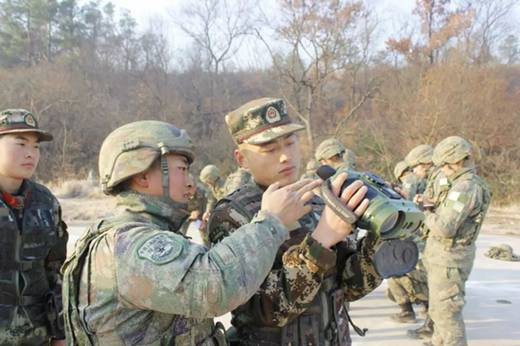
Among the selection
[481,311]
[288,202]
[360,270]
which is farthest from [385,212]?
[481,311]

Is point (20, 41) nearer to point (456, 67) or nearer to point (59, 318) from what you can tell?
point (456, 67)

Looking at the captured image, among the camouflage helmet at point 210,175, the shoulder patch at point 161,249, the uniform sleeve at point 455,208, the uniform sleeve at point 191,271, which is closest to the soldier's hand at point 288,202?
the uniform sleeve at point 191,271

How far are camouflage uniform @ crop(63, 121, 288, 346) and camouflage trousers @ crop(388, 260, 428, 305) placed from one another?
14.7 ft

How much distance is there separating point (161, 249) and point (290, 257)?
572 millimetres

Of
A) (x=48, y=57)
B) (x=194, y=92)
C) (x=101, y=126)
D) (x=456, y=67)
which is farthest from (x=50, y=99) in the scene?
(x=456, y=67)

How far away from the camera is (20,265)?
2859mm

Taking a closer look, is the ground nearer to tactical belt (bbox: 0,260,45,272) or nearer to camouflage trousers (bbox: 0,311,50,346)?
tactical belt (bbox: 0,260,45,272)

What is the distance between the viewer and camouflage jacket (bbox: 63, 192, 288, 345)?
1.32 metres

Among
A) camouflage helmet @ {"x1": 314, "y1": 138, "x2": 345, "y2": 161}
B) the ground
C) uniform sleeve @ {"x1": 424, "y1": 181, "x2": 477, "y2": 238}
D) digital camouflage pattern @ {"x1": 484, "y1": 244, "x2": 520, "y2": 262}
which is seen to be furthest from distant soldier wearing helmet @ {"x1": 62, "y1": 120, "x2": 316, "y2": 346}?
digital camouflage pattern @ {"x1": 484, "y1": 244, "x2": 520, "y2": 262}

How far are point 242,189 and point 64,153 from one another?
92.0ft

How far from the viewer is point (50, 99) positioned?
30375mm

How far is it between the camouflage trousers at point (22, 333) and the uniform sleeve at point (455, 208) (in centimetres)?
341

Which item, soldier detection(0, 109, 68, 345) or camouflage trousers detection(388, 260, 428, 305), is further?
camouflage trousers detection(388, 260, 428, 305)

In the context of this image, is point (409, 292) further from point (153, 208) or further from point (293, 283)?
point (153, 208)
